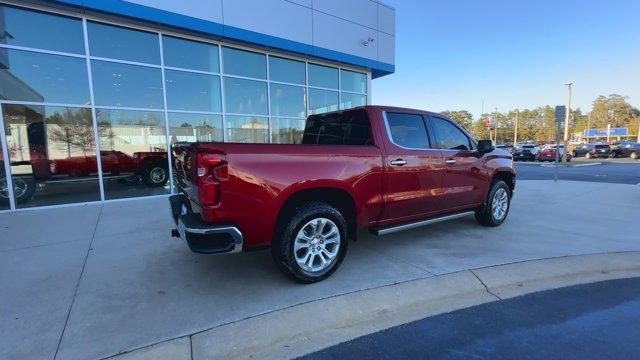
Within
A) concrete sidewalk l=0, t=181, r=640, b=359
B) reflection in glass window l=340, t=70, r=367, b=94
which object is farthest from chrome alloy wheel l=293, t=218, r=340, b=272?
reflection in glass window l=340, t=70, r=367, b=94

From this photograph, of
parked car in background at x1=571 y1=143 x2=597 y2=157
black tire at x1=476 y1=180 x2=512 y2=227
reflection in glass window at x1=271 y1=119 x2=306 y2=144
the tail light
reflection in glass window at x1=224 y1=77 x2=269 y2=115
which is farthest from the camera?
parked car in background at x1=571 y1=143 x2=597 y2=157

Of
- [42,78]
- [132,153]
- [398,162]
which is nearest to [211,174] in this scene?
[398,162]

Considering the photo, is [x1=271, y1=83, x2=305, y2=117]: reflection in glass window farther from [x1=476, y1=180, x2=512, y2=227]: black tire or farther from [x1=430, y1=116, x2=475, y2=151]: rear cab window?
[x1=476, y1=180, x2=512, y2=227]: black tire

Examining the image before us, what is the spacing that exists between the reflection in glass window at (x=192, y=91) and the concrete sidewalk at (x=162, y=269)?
13.0 feet

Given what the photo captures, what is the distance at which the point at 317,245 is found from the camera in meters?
3.54

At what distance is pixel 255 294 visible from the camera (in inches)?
132

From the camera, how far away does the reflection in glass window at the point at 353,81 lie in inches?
496

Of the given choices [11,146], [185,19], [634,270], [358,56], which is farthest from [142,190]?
[634,270]

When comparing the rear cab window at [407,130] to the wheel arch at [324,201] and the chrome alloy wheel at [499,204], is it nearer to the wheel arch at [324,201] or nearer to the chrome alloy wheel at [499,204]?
the wheel arch at [324,201]

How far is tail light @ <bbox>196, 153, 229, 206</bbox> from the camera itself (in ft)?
9.59

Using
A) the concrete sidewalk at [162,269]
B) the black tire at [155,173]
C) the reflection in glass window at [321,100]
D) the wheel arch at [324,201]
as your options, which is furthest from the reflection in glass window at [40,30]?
the wheel arch at [324,201]

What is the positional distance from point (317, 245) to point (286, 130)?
8.46 m

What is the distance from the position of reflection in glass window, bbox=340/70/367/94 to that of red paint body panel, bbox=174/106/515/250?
8190mm

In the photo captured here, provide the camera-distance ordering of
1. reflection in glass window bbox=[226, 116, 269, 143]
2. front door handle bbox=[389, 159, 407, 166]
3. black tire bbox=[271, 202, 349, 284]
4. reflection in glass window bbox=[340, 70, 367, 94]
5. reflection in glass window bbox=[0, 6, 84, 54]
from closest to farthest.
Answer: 1. black tire bbox=[271, 202, 349, 284]
2. front door handle bbox=[389, 159, 407, 166]
3. reflection in glass window bbox=[0, 6, 84, 54]
4. reflection in glass window bbox=[226, 116, 269, 143]
5. reflection in glass window bbox=[340, 70, 367, 94]
